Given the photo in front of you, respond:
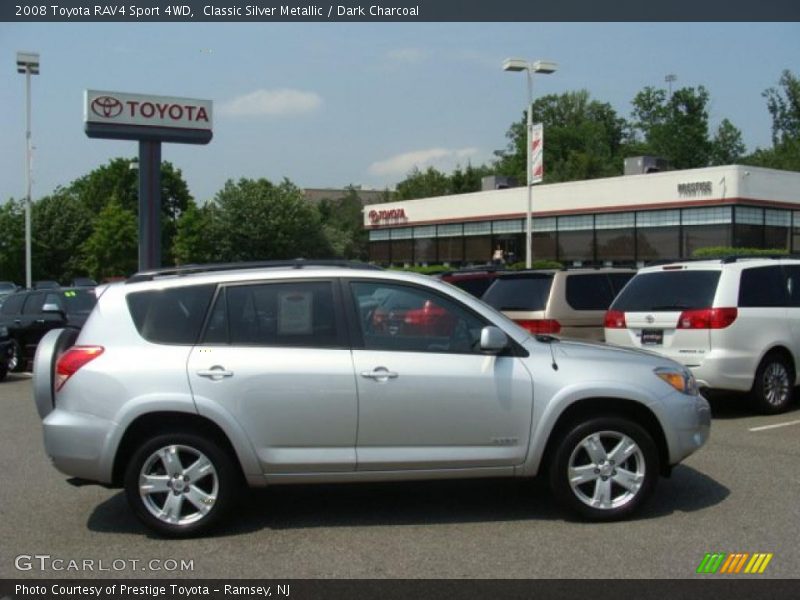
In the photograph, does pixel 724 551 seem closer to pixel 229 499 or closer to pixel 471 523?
pixel 471 523

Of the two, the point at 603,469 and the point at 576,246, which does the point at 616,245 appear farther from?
the point at 603,469

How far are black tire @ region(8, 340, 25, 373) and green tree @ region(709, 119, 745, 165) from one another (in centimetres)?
7636

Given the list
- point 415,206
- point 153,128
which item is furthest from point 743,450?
point 415,206

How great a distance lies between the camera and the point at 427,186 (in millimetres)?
75625

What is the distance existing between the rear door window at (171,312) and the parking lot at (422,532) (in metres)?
1.35

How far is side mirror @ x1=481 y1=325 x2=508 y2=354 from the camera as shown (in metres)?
5.63

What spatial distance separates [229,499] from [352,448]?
0.88m

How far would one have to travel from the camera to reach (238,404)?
18.3 ft

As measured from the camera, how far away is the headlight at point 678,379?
603 centimetres

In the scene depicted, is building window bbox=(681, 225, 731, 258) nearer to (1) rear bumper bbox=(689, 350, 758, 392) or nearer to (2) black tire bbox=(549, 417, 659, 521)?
(1) rear bumper bbox=(689, 350, 758, 392)

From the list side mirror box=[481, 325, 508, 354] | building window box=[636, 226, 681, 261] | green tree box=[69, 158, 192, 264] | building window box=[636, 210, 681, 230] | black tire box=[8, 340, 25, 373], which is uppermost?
green tree box=[69, 158, 192, 264]

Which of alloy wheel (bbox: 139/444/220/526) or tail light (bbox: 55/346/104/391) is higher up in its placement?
tail light (bbox: 55/346/104/391)

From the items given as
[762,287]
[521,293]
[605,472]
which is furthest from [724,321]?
[605,472]

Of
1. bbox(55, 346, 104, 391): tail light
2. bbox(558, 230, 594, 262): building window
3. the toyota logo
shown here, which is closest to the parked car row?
bbox(55, 346, 104, 391): tail light
